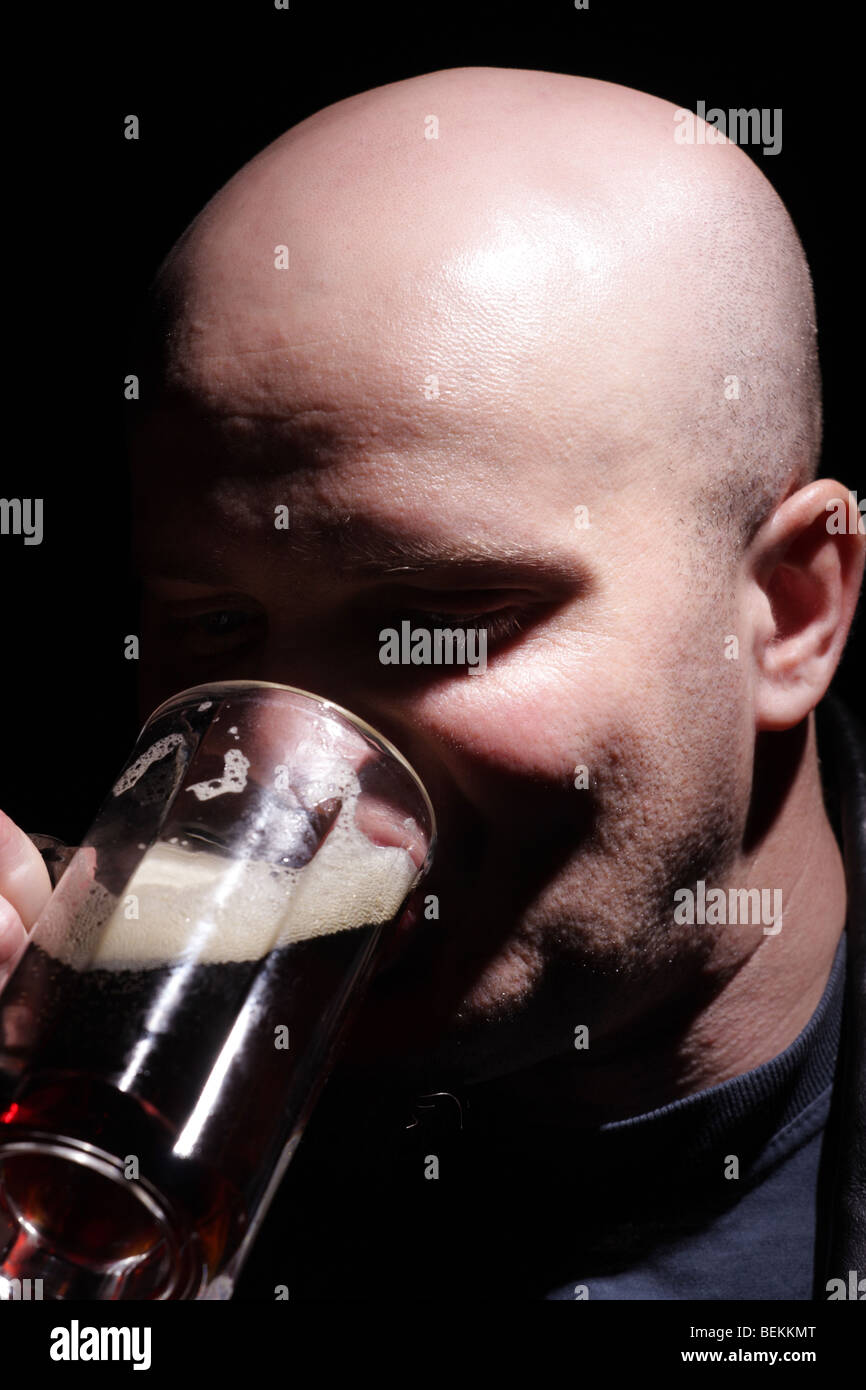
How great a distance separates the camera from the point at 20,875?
44.5 inches

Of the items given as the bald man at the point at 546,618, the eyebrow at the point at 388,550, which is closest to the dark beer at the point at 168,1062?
the bald man at the point at 546,618

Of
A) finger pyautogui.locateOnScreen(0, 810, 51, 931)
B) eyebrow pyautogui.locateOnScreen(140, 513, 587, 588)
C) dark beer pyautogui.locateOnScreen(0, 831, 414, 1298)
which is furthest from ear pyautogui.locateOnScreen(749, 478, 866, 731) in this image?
finger pyautogui.locateOnScreen(0, 810, 51, 931)

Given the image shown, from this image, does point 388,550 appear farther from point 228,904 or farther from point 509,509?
point 228,904

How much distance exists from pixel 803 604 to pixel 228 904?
908 mm

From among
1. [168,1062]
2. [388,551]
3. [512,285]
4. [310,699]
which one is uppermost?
[512,285]

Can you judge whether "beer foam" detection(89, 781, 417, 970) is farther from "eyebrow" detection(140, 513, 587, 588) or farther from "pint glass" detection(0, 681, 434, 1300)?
"eyebrow" detection(140, 513, 587, 588)

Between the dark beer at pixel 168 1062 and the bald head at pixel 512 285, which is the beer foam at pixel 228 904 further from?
the bald head at pixel 512 285

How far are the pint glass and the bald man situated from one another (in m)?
0.24

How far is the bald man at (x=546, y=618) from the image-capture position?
1.28 m

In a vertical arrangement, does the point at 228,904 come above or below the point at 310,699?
below

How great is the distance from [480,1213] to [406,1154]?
4.7 inches

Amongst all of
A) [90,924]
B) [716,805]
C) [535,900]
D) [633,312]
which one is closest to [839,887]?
[716,805]

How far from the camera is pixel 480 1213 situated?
1556 mm

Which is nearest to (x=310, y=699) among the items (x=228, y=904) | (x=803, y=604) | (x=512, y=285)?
(x=228, y=904)
